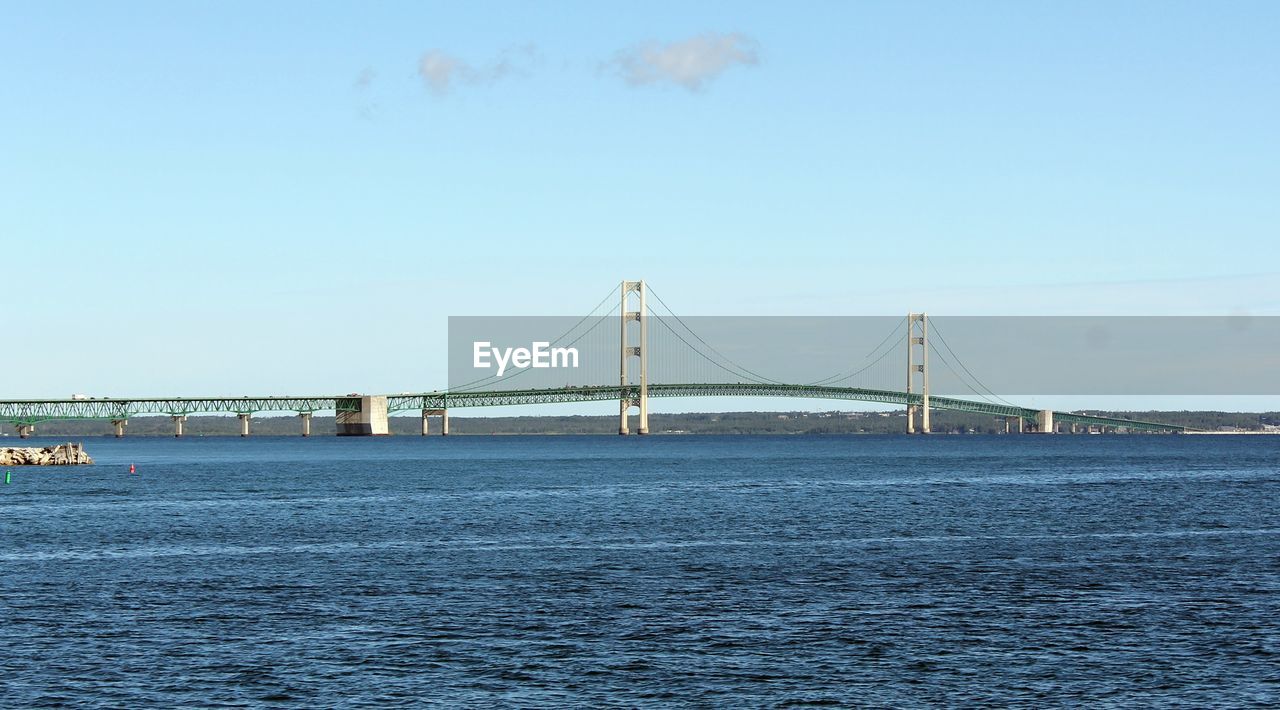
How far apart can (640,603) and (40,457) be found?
3704 inches

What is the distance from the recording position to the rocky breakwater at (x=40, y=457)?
111 m

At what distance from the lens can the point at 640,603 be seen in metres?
30.7

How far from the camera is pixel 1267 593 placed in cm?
3192

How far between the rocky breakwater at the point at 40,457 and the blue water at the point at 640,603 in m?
49.5

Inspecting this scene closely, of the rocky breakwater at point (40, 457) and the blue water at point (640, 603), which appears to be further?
the rocky breakwater at point (40, 457)

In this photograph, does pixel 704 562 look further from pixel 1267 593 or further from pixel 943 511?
pixel 943 511

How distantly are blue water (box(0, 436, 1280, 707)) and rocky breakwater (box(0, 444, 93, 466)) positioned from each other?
162ft

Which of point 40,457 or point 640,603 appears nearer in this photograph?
point 640,603

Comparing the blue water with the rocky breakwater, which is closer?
the blue water

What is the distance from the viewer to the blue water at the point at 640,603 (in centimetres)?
2227

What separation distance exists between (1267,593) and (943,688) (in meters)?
13.4

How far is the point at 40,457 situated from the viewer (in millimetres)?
112812

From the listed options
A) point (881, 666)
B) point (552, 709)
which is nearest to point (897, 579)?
point (881, 666)

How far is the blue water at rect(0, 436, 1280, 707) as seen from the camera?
2227 cm
